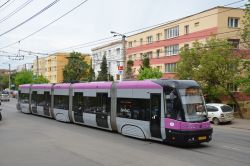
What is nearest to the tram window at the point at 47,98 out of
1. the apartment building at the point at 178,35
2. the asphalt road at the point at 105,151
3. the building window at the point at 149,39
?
the asphalt road at the point at 105,151

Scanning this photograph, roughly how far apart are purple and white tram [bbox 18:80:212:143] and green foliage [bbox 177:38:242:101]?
601 inches

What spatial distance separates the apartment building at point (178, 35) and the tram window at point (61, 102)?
1727 cm

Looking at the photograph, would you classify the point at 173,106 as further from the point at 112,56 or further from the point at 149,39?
the point at 112,56

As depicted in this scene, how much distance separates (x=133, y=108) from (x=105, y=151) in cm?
412

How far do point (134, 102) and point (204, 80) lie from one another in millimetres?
20133

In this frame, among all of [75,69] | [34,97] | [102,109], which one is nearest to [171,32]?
[34,97]

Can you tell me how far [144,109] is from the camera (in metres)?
17.3

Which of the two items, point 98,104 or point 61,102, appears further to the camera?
point 61,102

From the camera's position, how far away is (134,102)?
18.1 metres

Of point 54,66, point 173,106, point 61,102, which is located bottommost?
point 61,102

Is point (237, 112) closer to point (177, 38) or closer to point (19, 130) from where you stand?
point (177, 38)

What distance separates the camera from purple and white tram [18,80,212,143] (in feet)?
50.7

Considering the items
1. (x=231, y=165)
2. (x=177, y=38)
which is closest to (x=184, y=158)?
(x=231, y=165)

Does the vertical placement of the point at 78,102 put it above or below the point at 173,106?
below
